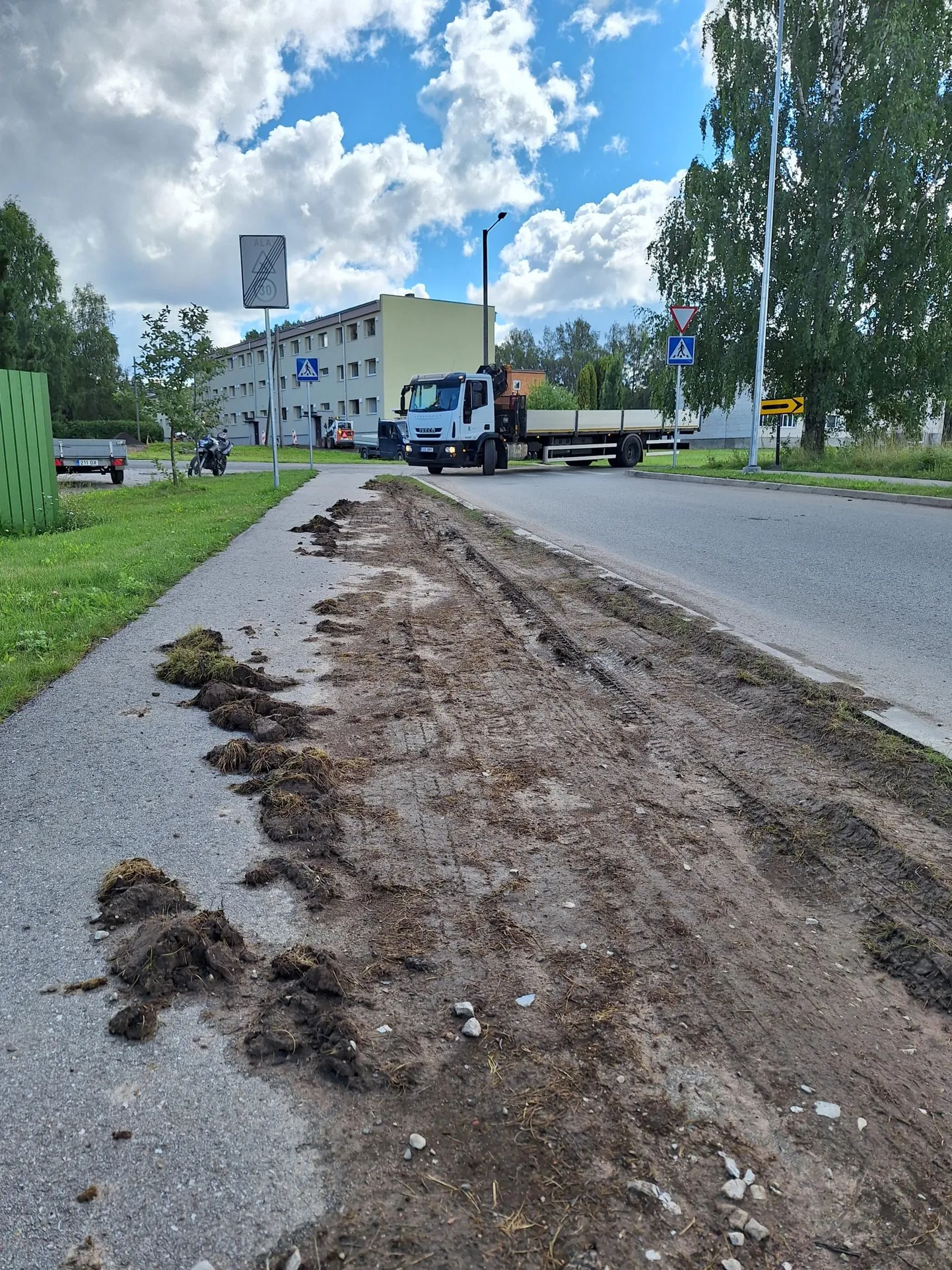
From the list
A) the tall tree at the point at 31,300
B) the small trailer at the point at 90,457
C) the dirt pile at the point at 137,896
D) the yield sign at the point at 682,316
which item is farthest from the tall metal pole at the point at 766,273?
the tall tree at the point at 31,300

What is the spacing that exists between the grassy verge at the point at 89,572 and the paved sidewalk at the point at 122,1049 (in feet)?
2.87

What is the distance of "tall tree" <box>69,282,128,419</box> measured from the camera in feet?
291

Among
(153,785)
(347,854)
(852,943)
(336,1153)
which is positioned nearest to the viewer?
(336,1153)

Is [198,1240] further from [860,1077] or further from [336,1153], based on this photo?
[860,1077]

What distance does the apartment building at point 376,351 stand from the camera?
60750mm

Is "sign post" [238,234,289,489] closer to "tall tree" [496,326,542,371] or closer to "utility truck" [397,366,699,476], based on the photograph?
"utility truck" [397,366,699,476]

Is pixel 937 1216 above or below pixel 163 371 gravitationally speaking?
below

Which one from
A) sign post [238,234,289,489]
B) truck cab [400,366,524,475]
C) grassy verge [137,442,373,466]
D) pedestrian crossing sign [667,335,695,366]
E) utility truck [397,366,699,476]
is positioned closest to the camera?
sign post [238,234,289,489]

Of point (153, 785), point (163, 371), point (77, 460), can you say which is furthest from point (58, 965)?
point (77, 460)

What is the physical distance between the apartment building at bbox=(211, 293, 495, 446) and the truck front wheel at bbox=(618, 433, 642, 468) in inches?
1031

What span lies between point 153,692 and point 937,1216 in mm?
4631

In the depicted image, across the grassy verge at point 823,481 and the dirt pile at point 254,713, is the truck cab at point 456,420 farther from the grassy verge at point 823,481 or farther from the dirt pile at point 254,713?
the dirt pile at point 254,713

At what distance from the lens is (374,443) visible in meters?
45.0

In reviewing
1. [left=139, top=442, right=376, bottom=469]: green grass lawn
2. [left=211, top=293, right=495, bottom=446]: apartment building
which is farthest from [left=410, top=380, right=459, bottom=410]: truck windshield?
[left=211, top=293, right=495, bottom=446]: apartment building
